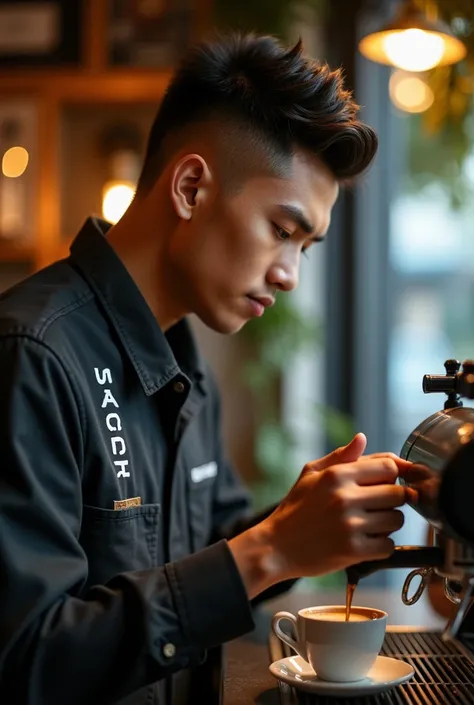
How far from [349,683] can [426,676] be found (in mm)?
118

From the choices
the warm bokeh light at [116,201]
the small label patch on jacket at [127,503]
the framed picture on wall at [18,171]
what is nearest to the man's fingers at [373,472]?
the small label patch on jacket at [127,503]

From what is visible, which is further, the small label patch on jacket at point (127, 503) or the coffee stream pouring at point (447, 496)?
the small label patch on jacket at point (127, 503)

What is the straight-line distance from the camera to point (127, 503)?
52.0 inches

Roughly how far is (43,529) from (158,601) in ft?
0.49

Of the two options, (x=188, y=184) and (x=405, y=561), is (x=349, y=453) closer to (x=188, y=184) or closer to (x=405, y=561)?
(x=405, y=561)

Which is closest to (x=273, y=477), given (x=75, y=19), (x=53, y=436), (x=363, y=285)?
(x=363, y=285)

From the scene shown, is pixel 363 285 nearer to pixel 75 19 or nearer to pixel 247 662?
pixel 75 19

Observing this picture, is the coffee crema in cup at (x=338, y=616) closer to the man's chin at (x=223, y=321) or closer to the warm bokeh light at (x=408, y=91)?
the man's chin at (x=223, y=321)

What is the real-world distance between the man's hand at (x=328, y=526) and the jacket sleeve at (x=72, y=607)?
1.3 inches

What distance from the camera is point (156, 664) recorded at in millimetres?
1083

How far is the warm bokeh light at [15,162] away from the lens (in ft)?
10.0

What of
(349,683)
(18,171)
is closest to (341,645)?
(349,683)

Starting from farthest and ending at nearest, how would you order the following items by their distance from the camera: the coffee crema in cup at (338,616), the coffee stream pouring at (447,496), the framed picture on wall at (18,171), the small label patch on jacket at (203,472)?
the framed picture on wall at (18,171) → the small label patch on jacket at (203,472) → the coffee crema in cup at (338,616) → the coffee stream pouring at (447,496)

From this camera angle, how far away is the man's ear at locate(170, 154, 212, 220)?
1.41 m
